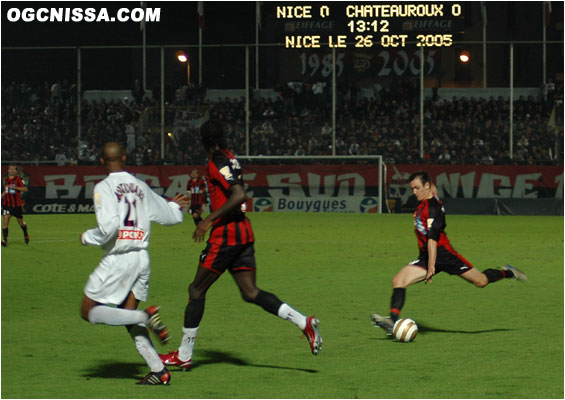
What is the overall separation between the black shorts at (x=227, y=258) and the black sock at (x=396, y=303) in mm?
2303

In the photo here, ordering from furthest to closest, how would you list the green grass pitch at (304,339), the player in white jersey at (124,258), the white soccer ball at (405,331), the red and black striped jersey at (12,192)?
the red and black striped jersey at (12,192)
the white soccer ball at (405,331)
the green grass pitch at (304,339)
the player in white jersey at (124,258)

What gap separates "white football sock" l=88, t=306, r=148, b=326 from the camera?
7543 mm

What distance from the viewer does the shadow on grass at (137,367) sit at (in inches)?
325

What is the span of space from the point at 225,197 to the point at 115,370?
1.82 m

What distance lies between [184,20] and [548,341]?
44873 millimetres

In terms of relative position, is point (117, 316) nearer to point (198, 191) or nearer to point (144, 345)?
point (144, 345)

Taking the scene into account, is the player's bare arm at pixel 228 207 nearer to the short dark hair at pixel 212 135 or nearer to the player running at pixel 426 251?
the short dark hair at pixel 212 135

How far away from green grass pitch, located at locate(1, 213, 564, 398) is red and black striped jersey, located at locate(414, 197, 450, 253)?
104 cm

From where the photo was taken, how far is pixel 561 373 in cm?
820

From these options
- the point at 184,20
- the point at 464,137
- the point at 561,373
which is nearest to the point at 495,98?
the point at 464,137

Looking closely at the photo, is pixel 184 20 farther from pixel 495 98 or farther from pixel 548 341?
pixel 548 341

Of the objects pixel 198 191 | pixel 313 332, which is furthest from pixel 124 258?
pixel 198 191

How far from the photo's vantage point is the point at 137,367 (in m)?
8.60

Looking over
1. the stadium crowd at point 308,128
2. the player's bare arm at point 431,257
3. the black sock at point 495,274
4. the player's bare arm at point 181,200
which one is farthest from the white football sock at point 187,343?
→ the stadium crowd at point 308,128
